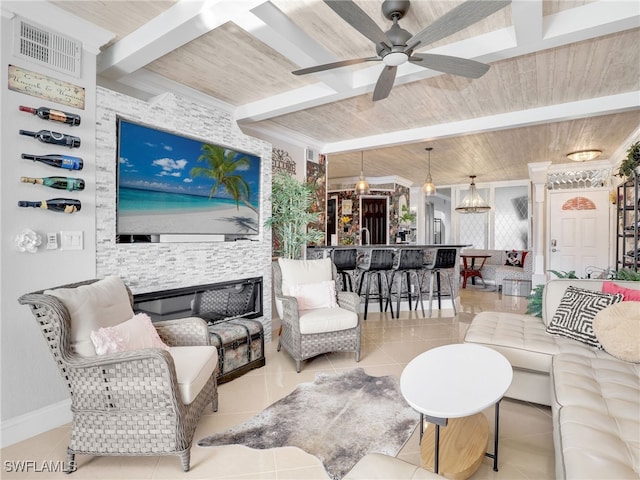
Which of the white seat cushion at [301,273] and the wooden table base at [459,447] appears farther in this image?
the white seat cushion at [301,273]

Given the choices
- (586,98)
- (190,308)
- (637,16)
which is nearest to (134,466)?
(190,308)

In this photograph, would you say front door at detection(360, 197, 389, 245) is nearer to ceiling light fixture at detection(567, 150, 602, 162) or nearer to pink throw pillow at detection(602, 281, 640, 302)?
ceiling light fixture at detection(567, 150, 602, 162)

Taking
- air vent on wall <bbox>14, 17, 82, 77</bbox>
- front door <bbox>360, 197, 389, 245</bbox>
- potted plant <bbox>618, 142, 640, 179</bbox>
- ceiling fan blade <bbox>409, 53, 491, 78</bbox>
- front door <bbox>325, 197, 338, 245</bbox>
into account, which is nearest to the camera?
air vent on wall <bbox>14, 17, 82, 77</bbox>

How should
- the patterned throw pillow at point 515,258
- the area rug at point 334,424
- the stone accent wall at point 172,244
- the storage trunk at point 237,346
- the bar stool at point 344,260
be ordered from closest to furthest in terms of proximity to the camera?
the area rug at point 334,424 → the stone accent wall at point 172,244 → the storage trunk at point 237,346 → the bar stool at point 344,260 → the patterned throw pillow at point 515,258

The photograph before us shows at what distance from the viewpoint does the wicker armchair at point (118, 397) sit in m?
1.76

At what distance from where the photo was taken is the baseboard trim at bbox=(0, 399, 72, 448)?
2064 millimetres

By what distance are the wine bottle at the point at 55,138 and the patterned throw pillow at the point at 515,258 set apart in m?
8.16

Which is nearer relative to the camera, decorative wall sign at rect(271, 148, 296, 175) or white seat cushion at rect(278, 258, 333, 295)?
white seat cushion at rect(278, 258, 333, 295)

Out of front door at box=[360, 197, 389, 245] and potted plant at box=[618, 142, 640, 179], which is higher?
potted plant at box=[618, 142, 640, 179]

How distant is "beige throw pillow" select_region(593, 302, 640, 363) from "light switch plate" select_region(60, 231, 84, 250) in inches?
139

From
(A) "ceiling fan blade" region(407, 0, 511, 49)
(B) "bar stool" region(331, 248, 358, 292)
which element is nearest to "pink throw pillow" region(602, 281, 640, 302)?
(A) "ceiling fan blade" region(407, 0, 511, 49)

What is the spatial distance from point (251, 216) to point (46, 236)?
1895 millimetres

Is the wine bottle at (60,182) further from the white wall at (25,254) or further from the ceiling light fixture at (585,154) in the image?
the ceiling light fixture at (585,154)

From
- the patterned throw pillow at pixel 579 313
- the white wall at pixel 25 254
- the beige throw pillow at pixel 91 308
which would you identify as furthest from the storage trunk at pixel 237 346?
the patterned throw pillow at pixel 579 313
